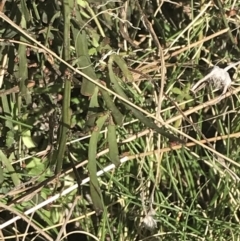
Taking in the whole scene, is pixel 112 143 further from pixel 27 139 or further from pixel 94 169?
pixel 27 139

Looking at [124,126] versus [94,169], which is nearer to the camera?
[94,169]

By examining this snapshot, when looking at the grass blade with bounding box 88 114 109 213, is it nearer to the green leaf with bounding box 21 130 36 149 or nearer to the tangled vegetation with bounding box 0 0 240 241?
the tangled vegetation with bounding box 0 0 240 241

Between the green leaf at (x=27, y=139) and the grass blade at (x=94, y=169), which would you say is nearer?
the grass blade at (x=94, y=169)

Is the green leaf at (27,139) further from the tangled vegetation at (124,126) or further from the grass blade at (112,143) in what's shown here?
the grass blade at (112,143)

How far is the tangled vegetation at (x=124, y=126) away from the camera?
45.0 inches

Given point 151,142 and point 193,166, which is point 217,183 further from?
point 151,142

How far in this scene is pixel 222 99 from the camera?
1.29 m

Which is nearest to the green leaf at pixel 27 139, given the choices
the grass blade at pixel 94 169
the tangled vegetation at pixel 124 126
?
the tangled vegetation at pixel 124 126

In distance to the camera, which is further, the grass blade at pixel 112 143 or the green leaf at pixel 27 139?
the green leaf at pixel 27 139

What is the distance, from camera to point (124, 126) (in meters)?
1.23

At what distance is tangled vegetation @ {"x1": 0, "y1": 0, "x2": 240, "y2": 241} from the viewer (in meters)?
1.14

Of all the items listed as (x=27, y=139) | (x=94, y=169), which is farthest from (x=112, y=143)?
(x=27, y=139)

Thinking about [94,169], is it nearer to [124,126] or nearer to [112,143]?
[112,143]

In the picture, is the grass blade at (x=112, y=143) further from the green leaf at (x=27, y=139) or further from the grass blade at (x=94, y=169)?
the green leaf at (x=27, y=139)
